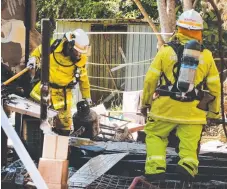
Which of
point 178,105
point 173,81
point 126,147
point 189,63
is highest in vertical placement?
point 189,63

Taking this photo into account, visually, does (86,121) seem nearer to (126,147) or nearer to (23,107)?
(126,147)

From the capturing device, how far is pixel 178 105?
17.1 feet

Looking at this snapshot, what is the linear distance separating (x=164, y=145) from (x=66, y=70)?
91.8 inches

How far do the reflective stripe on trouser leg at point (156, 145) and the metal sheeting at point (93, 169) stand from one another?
0.51 metres

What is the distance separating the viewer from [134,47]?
16109mm

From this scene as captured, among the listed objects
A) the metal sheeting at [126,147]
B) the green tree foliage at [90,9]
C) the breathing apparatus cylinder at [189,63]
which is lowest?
the metal sheeting at [126,147]

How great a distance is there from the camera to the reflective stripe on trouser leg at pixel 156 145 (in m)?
5.16

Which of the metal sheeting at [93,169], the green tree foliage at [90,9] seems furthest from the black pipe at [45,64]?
the green tree foliage at [90,9]

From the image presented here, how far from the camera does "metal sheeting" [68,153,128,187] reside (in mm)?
5207

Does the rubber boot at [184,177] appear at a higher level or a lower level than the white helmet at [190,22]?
lower

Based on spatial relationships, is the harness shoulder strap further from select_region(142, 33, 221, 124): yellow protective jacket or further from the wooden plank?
the wooden plank

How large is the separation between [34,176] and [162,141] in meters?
2.58

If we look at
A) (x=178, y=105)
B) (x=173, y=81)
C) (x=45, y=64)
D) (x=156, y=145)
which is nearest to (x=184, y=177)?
(x=156, y=145)

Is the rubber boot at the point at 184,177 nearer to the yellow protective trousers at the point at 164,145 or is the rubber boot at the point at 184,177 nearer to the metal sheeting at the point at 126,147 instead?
the yellow protective trousers at the point at 164,145
